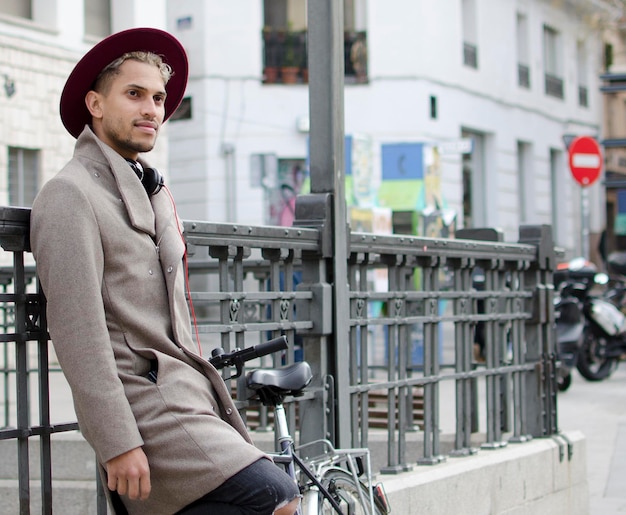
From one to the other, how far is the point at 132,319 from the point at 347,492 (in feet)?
4.93

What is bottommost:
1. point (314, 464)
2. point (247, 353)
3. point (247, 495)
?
point (314, 464)

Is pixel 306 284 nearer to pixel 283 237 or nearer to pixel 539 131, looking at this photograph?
pixel 283 237

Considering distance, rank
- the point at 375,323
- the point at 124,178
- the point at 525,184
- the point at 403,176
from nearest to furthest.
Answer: the point at 124,178, the point at 375,323, the point at 403,176, the point at 525,184

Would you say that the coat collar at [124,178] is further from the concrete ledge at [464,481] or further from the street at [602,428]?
the street at [602,428]

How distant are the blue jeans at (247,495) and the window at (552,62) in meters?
30.9

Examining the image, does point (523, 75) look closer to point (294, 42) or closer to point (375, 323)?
point (294, 42)

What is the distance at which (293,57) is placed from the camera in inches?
1053

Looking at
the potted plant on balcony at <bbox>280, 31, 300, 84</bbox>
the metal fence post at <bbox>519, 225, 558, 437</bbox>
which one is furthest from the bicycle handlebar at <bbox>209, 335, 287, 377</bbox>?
the potted plant on balcony at <bbox>280, 31, 300, 84</bbox>

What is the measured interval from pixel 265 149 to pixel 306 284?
70.8ft

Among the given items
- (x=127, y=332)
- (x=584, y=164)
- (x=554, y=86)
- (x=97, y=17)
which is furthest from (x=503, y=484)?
(x=554, y=86)

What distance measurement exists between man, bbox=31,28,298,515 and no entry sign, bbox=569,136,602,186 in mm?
13645

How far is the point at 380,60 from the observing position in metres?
26.8

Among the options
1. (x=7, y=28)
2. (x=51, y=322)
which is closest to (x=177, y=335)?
(x=51, y=322)

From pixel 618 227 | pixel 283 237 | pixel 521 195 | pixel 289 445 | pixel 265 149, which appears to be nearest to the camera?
pixel 289 445
